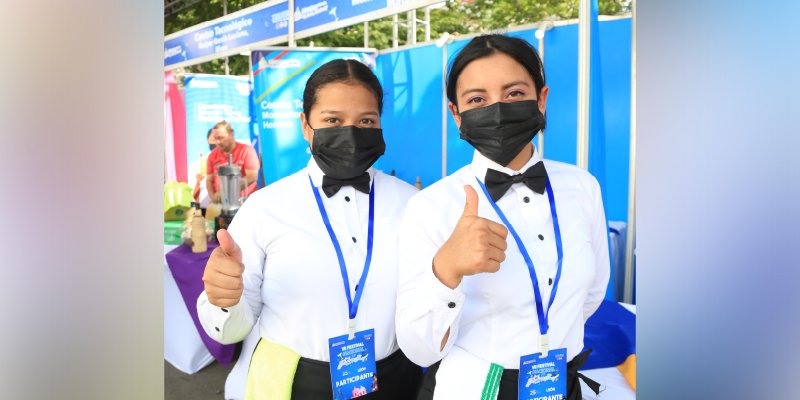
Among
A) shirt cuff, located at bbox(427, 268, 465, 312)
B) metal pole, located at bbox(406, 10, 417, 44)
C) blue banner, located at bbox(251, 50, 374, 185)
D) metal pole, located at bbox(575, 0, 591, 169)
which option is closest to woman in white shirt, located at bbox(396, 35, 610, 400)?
shirt cuff, located at bbox(427, 268, 465, 312)

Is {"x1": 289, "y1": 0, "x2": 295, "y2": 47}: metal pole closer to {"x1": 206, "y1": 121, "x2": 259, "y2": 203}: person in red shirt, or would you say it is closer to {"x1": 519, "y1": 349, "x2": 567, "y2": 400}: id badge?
{"x1": 206, "y1": 121, "x2": 259, "y2": 203}: person in red shirt

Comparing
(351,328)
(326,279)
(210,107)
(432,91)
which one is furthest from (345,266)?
(210,107)

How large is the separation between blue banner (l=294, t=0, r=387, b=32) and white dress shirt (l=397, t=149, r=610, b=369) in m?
3.45

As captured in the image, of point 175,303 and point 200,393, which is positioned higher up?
point 175,303

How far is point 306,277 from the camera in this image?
4.60ft

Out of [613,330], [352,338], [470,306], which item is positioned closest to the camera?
[470,306]

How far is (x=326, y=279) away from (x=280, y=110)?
14.7 feet

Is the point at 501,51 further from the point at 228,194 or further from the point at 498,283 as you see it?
the point at 228,194

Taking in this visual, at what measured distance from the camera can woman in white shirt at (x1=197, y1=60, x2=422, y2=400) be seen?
1392mm

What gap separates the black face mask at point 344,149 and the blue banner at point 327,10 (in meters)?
3.08
